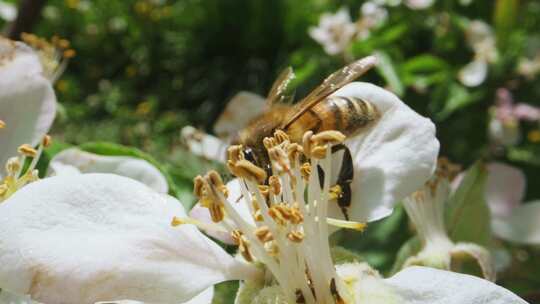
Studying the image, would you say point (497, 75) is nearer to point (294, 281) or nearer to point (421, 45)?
point (421, 45)

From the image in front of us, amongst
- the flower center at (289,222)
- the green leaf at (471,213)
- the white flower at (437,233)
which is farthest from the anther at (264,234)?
the green leaf at (471,213)

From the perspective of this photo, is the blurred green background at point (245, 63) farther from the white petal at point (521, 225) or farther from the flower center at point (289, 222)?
the flower center at point (289, 222)

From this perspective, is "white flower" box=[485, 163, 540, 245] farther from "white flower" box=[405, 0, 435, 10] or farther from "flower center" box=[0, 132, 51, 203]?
"white flower" box=[405, 0, 435, 10]

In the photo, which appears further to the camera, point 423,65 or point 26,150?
point 423,65

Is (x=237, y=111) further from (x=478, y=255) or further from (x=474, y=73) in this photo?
(x=474, y=73)

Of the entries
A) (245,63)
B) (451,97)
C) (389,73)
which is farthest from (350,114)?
(245,63)

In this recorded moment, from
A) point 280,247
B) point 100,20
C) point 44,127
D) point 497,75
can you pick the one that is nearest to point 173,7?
point 100,20
